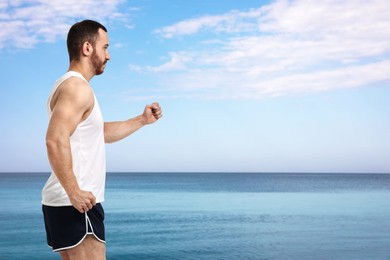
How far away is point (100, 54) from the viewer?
95.9 inches

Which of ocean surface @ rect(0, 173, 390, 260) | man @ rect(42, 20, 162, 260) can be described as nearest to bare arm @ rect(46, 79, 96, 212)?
man @ rect(42, 20, 162, 260)

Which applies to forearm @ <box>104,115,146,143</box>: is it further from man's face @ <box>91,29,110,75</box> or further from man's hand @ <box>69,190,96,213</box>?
man's hand @ <box>69,190,96,213</box>

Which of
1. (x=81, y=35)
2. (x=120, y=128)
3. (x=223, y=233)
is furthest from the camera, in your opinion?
(x=223, y=233)

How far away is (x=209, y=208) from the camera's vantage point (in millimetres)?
34062

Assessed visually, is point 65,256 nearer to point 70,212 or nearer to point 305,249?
point 70,212

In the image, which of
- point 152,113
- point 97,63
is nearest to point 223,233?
point 152,113

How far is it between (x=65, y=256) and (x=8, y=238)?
18172 millimetres

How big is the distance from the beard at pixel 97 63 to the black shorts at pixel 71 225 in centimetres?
61

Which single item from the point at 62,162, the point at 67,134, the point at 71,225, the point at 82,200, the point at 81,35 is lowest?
the point at 71,225

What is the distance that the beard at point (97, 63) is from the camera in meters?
2.43

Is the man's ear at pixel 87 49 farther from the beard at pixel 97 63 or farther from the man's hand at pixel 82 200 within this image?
the man's hand at pixel 82 200

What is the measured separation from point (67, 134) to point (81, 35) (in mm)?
477

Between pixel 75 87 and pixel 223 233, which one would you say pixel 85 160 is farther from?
pixel 223 233

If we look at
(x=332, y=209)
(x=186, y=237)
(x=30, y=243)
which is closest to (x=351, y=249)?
(x=186, y=237)
